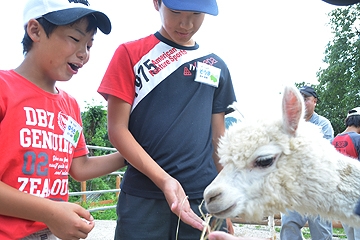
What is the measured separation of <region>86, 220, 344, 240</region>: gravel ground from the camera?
227 inches

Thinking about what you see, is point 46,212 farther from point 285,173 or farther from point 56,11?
point 285,173

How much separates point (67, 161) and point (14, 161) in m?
0.29

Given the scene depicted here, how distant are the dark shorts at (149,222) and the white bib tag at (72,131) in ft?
1.28

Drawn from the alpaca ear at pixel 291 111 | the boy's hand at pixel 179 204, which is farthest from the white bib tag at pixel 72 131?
the alpaca ear at pixel 291 111

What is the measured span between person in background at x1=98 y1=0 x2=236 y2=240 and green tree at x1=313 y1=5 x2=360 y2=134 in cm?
1961

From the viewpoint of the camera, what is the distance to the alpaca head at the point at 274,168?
182cm

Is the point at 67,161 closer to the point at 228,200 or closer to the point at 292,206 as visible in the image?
the point at 228,200

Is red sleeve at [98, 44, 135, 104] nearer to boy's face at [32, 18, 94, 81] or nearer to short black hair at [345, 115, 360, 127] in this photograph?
boy's face at [32, 18, 94, 81]

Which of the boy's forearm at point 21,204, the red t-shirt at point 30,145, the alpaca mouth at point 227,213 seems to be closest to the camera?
the boy's forearm at point 21,204

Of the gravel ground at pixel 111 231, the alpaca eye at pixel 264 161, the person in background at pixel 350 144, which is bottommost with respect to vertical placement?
the gravel ground at pixel 111 231

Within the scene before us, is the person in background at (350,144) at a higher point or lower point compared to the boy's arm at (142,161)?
lower

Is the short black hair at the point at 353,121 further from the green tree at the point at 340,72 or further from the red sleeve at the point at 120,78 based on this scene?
the green tree at the point at 340,72

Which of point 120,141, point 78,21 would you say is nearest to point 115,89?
point 120,141

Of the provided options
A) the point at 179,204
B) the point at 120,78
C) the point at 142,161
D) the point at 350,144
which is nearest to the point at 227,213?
the point at 179,204
